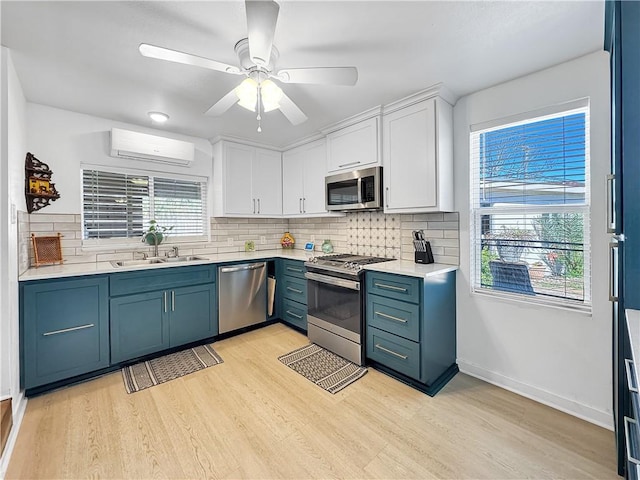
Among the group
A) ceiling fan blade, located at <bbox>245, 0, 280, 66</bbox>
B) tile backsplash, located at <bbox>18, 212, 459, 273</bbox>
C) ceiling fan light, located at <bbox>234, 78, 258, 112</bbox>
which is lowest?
tile backsplash, located at <bbox>18, 212, 459, 273</bbox>

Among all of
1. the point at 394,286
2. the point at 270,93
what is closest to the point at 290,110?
the point at 270,93

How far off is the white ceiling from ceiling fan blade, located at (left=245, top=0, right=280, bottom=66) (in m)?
0.25

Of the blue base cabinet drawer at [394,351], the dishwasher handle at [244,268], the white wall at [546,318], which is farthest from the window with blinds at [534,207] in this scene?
the dishwasher handle at [244,268]

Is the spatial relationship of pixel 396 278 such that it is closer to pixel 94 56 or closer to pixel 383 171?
pixel 383 171

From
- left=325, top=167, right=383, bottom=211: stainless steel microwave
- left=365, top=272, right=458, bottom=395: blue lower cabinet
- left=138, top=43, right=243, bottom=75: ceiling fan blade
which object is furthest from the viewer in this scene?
left=325, top=167, right=383, bottom=211: stainless steel microwave

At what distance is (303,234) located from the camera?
430 centimetres

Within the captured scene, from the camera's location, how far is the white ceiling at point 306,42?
4.84 feet

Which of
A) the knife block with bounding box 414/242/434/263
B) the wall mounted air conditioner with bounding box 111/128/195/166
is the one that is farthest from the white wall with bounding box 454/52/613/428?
the wall mounted air conditioner with bounding box 111/128/195/166

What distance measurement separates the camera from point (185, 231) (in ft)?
11.8

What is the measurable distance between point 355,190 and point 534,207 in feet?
4.99

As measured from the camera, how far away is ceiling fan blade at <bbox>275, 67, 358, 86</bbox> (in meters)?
1.57

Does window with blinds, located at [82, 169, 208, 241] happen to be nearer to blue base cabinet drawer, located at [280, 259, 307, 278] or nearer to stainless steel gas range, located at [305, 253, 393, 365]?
blue base cabinet drawer, located at [280, 259, 307, 278]

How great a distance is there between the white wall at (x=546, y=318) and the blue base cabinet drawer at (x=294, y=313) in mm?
1602

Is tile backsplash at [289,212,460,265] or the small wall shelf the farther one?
tile backsplash at [289,212,460,265]
